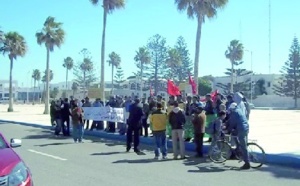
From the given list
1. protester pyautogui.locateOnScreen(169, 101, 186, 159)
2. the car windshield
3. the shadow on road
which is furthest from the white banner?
the car windshield

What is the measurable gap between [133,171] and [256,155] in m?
3.48

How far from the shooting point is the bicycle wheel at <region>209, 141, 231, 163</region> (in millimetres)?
12211

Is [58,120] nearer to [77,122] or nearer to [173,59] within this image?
[77,122]

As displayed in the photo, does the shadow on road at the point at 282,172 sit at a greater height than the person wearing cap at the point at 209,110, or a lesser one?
lesser

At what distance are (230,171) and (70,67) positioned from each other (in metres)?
126

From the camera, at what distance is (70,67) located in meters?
133

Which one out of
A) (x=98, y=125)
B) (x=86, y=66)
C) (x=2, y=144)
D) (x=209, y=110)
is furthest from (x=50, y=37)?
(x=86, y=66)

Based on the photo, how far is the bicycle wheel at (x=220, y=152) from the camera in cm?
1221

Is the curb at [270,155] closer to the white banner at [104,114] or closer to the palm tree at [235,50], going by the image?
the white banner at [104,114]

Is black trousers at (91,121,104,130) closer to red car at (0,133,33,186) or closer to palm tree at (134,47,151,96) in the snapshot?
red car at (0,133,33,186)

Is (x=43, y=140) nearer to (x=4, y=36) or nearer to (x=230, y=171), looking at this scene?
(x=230, y=171)

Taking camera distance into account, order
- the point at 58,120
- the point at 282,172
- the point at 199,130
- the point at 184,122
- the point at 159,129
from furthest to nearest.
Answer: the point at 58,120, the point at 199,130, the point at 184,122, the point at 159,129, the point at 282,172

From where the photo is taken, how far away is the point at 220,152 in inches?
483

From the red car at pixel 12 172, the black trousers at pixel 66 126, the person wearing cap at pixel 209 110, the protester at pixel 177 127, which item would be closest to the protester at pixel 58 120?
the black trousers at pixel 66 126
